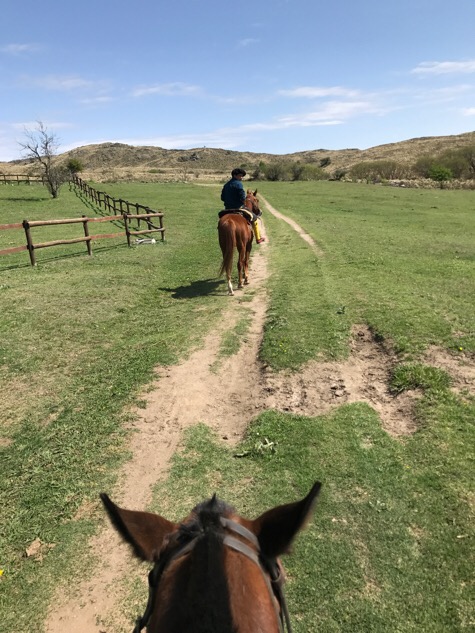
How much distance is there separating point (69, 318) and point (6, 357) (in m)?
1.92

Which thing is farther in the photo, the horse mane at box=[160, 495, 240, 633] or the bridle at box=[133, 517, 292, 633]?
the bridle at box=[133, 517, 292, 633]

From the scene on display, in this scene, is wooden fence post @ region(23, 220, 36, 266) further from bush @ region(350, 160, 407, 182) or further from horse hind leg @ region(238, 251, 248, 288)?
bush @ region(350, 160, 407, 182)

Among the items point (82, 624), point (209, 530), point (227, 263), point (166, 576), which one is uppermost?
point (209, 530)

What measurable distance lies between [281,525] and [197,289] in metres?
10.0

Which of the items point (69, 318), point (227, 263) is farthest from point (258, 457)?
point (227, 263)

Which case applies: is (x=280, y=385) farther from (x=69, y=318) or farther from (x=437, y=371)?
(x=69, y=318)

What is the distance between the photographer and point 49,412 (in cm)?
551

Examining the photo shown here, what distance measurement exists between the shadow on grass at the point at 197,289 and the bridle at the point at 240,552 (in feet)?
30.4

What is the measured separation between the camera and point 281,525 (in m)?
1.44

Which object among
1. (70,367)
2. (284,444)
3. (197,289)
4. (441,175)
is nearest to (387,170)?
(441,175)

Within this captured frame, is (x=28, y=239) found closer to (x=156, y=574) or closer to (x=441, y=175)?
(x=156, y=574)

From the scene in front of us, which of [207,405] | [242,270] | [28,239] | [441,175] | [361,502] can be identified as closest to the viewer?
[361,502]

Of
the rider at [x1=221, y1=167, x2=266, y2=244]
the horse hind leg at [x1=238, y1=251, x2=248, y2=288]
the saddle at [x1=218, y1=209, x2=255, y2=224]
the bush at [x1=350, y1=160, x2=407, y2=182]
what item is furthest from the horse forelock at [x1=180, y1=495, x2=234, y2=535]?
the bush at [x1=350, y1=160, x2=407, y2=182]

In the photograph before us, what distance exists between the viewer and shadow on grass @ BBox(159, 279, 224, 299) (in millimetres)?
10729
